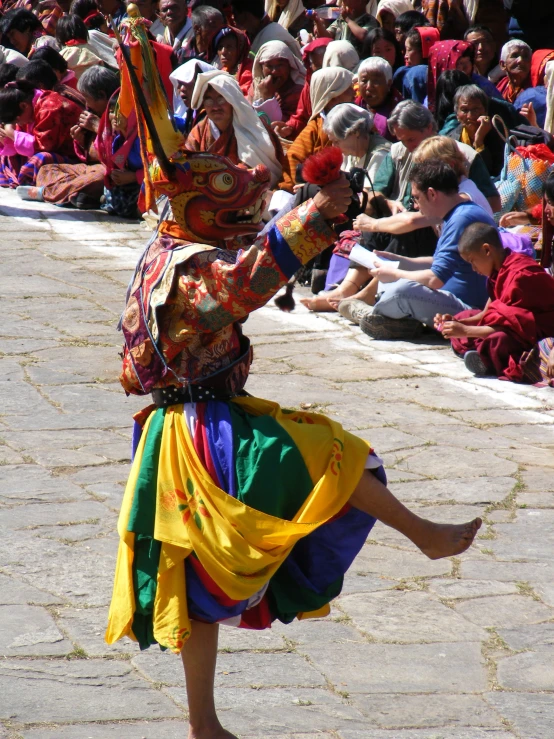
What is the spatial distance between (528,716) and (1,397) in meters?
3.78

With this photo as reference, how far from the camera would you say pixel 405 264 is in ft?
23.3

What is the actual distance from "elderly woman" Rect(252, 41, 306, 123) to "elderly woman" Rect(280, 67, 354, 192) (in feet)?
3.30

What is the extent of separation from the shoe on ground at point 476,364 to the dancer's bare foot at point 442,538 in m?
3.56

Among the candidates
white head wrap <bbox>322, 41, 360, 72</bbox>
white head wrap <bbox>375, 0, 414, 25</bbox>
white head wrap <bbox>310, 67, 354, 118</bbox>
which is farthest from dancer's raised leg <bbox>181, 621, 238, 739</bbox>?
white head wrap <bbox>375, 0, 414, 25</bbox>

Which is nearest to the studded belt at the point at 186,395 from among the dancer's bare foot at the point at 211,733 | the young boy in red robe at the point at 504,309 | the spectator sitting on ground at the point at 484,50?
the dancer's bare foot at the point at 211,733

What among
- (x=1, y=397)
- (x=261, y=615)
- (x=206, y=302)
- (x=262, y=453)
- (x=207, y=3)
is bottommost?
(x=1, y=397)

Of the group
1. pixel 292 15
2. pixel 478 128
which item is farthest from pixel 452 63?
pixel 292 15

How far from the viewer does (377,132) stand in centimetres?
846

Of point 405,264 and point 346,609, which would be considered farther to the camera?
point 405,264

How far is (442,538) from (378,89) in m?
6.55

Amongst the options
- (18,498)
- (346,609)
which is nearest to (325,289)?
(18,498)

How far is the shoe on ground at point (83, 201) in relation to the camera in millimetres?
10922

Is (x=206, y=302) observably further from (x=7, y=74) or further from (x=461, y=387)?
(x=7, y=74)

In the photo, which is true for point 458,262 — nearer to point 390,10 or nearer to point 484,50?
point 484,50
